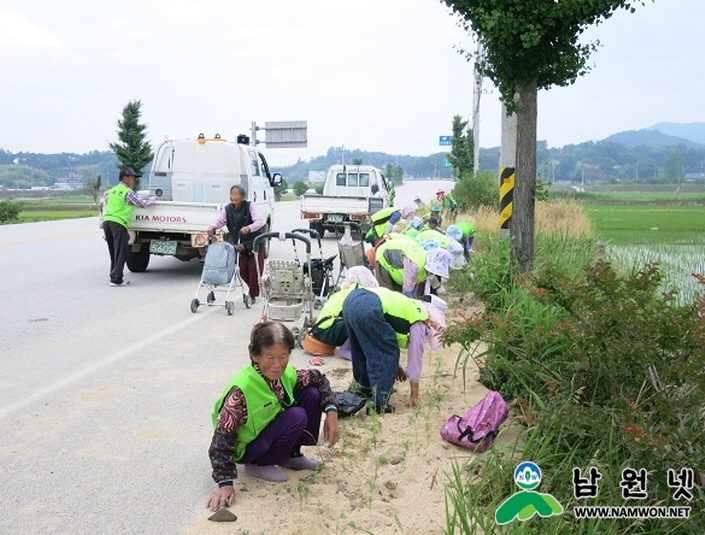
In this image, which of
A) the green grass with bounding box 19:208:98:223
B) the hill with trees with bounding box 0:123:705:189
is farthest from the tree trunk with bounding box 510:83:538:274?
the hill with trees with bounding box 0:123:705:189

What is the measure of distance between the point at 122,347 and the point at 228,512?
4190 millimetres

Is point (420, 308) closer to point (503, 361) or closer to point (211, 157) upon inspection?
point (503, 361)

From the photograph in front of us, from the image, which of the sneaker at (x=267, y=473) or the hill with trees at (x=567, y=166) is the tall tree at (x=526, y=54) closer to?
the sneaker at (x=267, y=473)

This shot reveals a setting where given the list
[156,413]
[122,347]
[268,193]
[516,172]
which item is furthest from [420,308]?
[268,193]

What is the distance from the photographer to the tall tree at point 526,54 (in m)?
7.04

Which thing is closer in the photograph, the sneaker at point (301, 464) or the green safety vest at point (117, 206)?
the sneaker at point (301, 464)

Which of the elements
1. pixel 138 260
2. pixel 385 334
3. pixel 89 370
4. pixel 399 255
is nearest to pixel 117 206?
pixel 138 260

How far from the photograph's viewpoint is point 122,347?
25.1 ft

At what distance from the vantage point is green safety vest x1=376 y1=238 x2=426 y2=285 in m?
7.69

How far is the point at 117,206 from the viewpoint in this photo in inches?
464

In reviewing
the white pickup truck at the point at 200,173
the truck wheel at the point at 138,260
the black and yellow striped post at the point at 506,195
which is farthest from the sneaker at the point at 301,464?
the truck wheel at the point at 138,260

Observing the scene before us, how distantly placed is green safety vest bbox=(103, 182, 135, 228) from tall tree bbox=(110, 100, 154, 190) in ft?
133

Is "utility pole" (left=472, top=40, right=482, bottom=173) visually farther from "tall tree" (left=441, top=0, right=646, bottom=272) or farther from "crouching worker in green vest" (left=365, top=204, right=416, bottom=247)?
"tall tree" (left=441, top=0, right=646, bottom=272)

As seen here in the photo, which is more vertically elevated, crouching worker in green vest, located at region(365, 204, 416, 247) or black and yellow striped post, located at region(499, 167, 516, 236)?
black and yellow striped post, located at region(499, 167, 516, 236)
